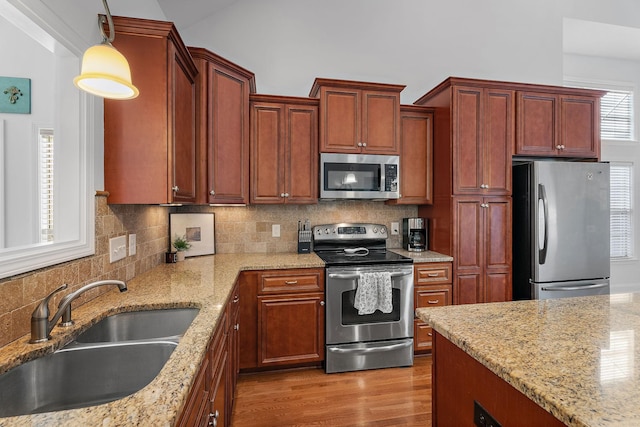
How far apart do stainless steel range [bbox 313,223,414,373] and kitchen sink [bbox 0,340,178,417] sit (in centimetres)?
157

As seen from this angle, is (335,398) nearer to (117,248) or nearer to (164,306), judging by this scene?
(164,306)

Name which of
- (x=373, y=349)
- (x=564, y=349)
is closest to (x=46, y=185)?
(x=564, y=349)

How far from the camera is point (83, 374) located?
1.12m

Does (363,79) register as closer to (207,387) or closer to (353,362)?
(353,362)

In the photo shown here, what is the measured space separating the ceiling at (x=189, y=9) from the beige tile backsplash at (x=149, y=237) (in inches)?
65.3

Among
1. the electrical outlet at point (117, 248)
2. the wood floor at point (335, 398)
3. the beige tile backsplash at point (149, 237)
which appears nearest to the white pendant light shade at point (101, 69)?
the beige tile backsplash at point (149, 237)

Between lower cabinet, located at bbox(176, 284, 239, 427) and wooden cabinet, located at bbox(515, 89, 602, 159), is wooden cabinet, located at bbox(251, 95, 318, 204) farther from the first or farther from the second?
wooden cabinet, located at bbox(515, 89, 602, 159)

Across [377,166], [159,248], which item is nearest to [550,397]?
[377,166]

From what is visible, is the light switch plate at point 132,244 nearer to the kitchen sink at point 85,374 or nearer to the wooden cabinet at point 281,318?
the wooden cabinet at point 281,318

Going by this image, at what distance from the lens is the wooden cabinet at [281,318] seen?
8.18 ft

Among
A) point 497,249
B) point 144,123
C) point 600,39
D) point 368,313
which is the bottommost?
point 368,313

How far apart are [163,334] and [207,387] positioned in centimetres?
44

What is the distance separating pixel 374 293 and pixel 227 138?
1.70 metres

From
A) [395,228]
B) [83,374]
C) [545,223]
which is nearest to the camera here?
[83,374]
